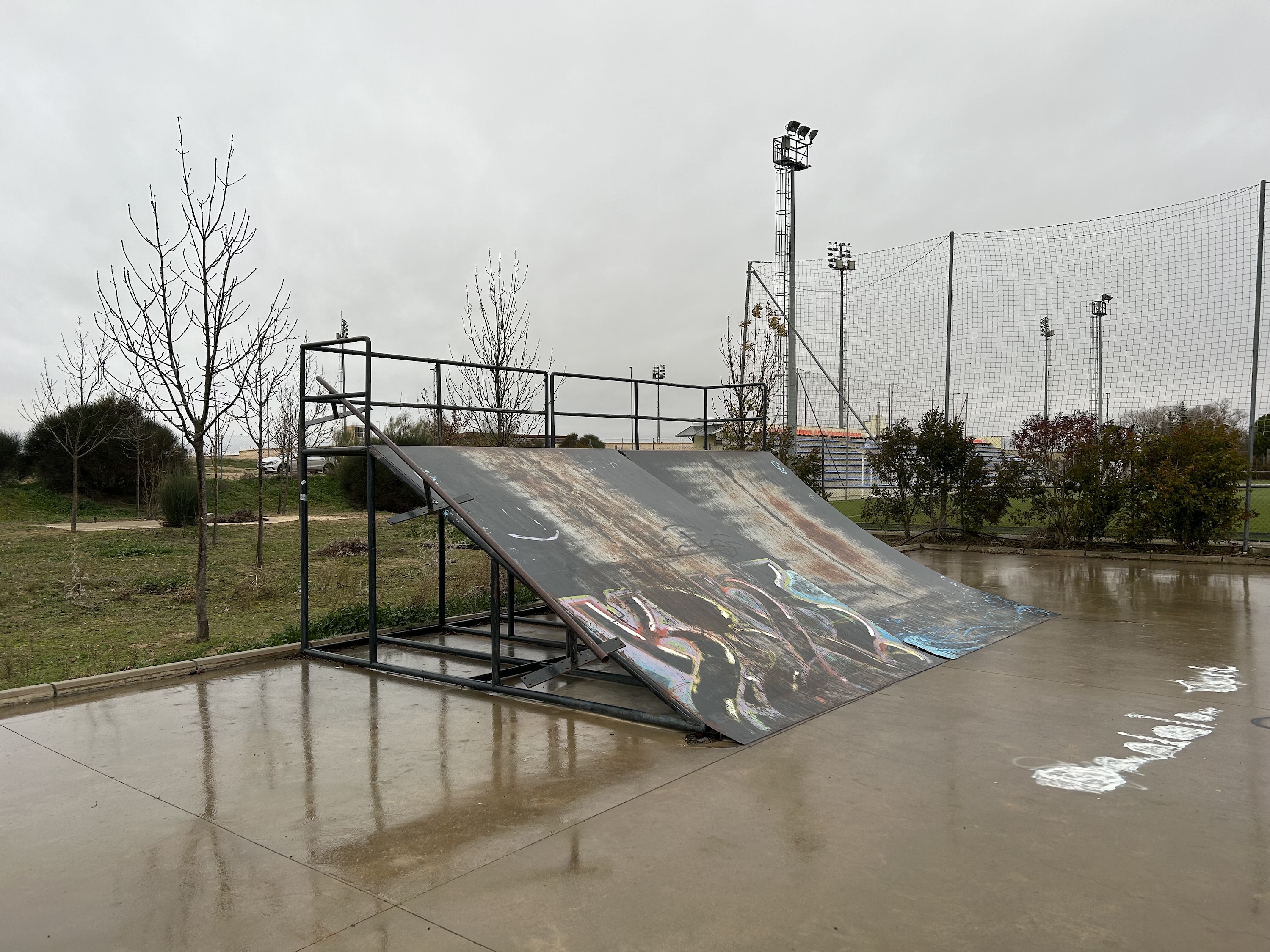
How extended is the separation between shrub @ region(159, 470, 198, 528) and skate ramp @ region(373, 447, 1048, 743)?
45.6 ft

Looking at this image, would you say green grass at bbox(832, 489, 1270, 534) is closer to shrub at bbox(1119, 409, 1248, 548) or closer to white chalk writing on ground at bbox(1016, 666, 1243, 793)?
shrub at bbox(1119, 409, 1248, 548)

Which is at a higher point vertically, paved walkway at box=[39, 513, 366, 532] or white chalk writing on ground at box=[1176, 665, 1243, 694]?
paved walkway at box=[39, 513, 366, 532]

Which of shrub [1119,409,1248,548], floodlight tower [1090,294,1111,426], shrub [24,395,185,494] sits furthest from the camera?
shrub [24,395,185,494]

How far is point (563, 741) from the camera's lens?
4645 mm

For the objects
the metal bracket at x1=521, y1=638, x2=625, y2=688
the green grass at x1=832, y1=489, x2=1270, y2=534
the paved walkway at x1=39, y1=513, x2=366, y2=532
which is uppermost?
the green grass at x1=832, y1=489, x2=1270, y2=534

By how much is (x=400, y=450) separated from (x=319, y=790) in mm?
→ 2693

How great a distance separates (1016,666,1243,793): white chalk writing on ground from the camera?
390 centimetres

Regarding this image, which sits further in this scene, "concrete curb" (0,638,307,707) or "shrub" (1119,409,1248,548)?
"shrub" (1119,409,1248,548)

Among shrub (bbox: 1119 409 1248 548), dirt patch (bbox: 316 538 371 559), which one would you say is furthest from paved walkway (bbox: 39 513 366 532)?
shrub (bbox: 1119 409 1248 548)

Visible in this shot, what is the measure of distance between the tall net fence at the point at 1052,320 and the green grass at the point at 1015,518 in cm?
153

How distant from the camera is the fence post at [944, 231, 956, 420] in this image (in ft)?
52.6

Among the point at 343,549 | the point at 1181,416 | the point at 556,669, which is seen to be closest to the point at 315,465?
the point at 343,549

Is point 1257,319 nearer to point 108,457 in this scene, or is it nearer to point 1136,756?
point 1136,756

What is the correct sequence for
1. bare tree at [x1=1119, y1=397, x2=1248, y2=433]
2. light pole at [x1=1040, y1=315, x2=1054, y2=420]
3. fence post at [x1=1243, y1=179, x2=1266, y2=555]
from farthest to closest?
light pole at [x1=1040, y1=315, x2=1054, y2=420] → bare tree at [x1=1119, y1=397, x2=1248, y2=433] → fence post at [x1=1243, y1=179, x2=1266, y2=555]
